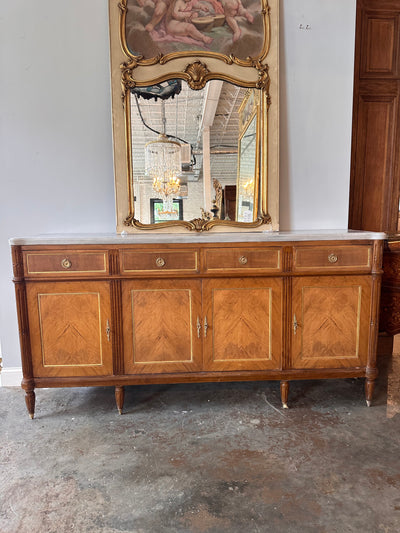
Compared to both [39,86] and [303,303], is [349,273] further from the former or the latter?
[39,86]

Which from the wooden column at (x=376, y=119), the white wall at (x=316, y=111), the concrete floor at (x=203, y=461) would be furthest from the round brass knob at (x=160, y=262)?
the wooden column at (x=376, y=119)

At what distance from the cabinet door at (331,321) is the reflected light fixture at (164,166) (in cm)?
103

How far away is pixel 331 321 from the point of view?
2293 mm

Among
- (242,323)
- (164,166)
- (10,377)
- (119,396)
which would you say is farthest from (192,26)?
(10,377)

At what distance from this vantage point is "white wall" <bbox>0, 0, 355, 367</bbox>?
8.27 feet

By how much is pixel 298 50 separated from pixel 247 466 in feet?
8.85

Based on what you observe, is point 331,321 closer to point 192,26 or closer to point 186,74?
point 186,74

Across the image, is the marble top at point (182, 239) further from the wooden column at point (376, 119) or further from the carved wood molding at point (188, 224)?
the wooden column at point (376, 119)

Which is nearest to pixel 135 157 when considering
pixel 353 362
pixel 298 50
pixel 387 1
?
pixel 298 50

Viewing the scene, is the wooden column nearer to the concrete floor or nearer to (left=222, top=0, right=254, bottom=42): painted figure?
(left=222, top=0, right=254, bottom=42): painted figure

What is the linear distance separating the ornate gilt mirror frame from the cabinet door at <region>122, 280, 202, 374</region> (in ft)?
1.87

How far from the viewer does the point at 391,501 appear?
1.61 metres

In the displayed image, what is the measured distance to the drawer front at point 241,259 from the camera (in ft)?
7.20

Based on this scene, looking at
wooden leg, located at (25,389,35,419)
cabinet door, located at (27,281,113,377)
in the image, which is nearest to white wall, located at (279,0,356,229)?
cabinet door, located at (27,281,113,377)
